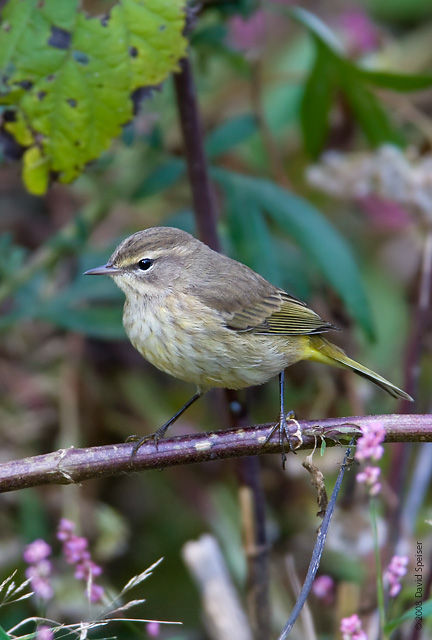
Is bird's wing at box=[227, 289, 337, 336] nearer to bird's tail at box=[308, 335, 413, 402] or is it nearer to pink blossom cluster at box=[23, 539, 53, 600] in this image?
bird's tail at box=[308, 335, 413, 402]

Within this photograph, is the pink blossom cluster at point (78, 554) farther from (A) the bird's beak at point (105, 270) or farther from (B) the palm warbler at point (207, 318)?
(A) the bird's beak at point (105, 270)

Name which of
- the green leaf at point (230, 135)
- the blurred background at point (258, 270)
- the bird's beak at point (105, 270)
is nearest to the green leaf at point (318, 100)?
the blurred background at point (258, 270)

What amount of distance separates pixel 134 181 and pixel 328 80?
40.0 inches

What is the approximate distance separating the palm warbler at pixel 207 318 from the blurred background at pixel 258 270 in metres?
0.41

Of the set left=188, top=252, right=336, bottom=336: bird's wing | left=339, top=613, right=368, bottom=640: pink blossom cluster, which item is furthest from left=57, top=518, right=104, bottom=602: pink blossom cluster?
left=188, top=252, right=336, bottom=336: bird's wing

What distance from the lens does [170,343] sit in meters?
2.75

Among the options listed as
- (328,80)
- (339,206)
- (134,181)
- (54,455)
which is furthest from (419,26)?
(54,455)

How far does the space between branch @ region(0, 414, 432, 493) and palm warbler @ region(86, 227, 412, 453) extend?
21.4 inches

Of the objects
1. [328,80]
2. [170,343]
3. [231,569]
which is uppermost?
[328,80]

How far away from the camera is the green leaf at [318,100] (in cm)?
366

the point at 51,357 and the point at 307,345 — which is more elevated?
the point at 307,345

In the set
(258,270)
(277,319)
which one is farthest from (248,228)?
(277,319)

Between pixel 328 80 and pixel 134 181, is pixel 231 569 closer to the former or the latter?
pixel 134 181

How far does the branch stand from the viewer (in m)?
2.11
